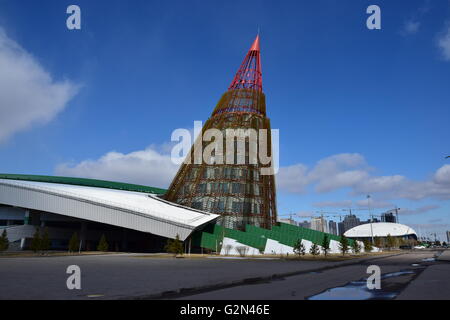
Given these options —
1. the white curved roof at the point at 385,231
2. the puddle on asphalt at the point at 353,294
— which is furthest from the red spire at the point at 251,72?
the white curved roof at the point at 385,231

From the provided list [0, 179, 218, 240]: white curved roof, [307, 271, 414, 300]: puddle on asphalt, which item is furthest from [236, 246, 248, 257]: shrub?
[307, 271, 414, 300]: puddle on asphalt

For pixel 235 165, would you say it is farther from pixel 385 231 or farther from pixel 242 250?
pixel 385 231

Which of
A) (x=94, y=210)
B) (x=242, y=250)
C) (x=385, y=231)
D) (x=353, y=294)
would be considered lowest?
(x=242, y=250)

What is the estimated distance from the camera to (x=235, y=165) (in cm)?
7456

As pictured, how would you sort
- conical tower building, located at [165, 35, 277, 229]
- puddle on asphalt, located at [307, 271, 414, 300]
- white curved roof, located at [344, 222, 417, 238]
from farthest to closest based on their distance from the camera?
white curved roof, located at [344, 222, 417, 238]
conical tower building, located at [165, 35, 277, 229]
puddle on asphalt, located at [307, 271, 414, 300]

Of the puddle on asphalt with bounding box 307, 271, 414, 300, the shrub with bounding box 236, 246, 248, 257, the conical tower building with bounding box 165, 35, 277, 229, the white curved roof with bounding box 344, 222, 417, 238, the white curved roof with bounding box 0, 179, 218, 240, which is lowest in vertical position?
the shrub with bounding box 236, 246, 248, 257

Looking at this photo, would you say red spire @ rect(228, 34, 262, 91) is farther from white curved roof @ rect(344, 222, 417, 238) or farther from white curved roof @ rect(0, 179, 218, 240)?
white curved roof @ rect(344, 222, 417, 238)

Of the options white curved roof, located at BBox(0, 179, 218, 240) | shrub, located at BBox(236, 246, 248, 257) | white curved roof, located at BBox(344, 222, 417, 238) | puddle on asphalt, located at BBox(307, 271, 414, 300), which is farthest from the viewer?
white curved roof, located at BBox(344, 222, 417, 238)

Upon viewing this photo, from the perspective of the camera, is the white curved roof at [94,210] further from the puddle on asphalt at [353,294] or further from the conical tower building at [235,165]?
the puddle on asphalt at [353,294]

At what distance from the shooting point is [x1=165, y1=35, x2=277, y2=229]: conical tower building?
231ft

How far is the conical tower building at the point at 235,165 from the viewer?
70.5 metres

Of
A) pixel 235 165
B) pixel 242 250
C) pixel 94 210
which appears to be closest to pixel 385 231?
pixel 235 165

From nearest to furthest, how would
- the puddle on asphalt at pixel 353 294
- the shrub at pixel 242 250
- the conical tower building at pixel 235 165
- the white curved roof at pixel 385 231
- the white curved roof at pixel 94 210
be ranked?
the puddle on asphalt at pixel 353 294 < the shrub at pixel 242 250 < the white curved roof at pixel 94 210 < the conical tower building at pixel 235 165 < the white curved roof at pixel 385 231
